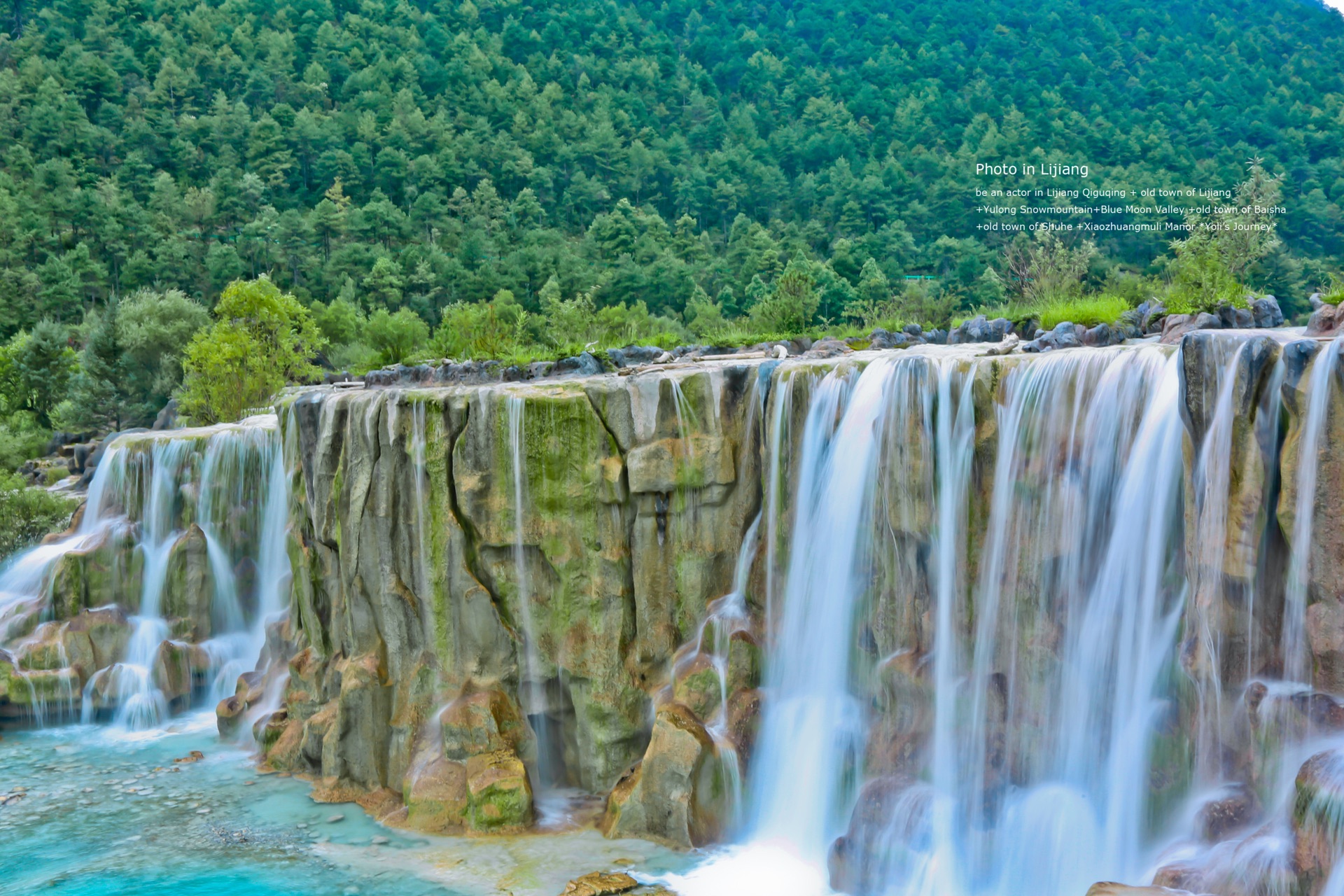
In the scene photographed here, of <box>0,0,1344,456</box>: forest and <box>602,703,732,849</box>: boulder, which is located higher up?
<box>0,0,1344,456</box>: forest

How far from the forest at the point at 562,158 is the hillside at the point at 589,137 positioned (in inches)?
12.1

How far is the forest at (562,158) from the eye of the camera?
156 ft

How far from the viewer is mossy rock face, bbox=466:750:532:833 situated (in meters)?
12.6

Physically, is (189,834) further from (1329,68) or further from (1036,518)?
(1329,68)

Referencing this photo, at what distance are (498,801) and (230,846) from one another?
386 centimetres

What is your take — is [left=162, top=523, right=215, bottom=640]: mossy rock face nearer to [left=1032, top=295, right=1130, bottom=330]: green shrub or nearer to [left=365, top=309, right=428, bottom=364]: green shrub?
[left=1032, top=295, right=1130, bottom=330]: green shrub

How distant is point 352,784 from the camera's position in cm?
1462

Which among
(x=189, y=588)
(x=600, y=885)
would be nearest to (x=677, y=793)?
(x=600, y=885)

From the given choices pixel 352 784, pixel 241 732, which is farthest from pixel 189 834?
pixel 241 732

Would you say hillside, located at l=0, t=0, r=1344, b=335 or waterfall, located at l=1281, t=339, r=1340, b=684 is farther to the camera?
hillside, located at l=0, t=0, r=1344, b=335

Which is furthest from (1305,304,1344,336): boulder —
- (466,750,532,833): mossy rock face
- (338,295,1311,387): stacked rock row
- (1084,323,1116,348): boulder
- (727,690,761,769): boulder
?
(466,750,532,833): mossy rock face

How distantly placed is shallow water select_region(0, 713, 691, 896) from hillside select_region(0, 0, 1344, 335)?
39379 mm

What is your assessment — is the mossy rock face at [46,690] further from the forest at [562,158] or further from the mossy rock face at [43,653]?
the forest at [562,158]

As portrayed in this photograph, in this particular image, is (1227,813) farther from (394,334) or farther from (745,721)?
(394,334)
